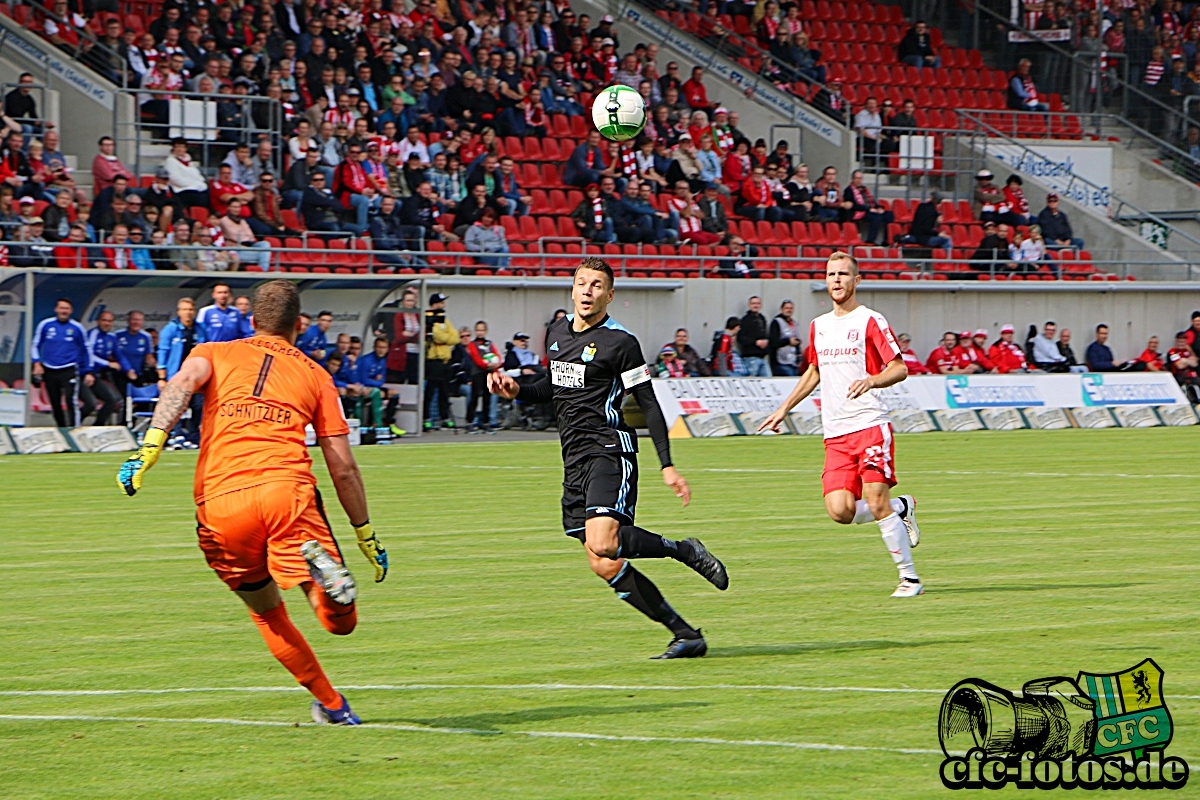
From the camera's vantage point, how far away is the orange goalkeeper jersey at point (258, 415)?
265 inches

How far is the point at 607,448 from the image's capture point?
881 cm

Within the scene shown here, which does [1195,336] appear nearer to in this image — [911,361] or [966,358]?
[966,358]

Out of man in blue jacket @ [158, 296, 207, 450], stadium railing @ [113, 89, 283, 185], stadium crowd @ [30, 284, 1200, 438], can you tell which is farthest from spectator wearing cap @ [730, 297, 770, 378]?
man in blue jacket @ [158, 296, 207, 450]

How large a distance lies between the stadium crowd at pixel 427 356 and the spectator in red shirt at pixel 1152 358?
30mm

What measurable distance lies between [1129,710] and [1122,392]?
26.5 meters

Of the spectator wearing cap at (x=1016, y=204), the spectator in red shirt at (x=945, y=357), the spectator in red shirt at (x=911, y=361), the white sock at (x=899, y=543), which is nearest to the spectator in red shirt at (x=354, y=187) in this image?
the spectator in red shirt at (x=911, y=361)

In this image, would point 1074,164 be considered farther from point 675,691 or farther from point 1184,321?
point 675,691

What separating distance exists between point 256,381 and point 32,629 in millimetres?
3952

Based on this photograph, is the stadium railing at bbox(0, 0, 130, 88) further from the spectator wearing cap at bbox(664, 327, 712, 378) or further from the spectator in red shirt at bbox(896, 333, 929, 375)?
the spectator in red shirt at bbox(896, 333, 929, 375)

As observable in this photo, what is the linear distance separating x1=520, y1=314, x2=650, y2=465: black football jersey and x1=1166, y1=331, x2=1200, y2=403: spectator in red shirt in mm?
28127

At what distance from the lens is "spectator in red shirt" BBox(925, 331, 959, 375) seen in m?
32.7

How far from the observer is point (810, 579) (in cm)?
1203

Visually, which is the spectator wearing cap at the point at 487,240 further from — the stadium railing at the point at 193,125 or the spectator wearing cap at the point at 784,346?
the spectator wearing cap at the point at 784,346

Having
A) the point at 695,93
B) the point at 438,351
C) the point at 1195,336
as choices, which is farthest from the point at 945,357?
the point at 438,351
